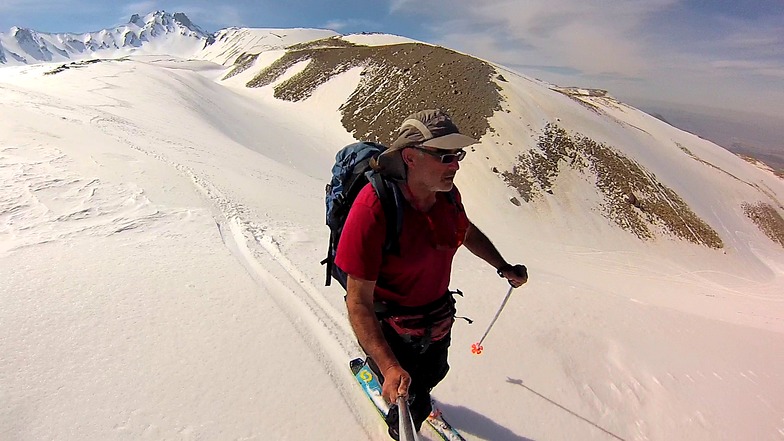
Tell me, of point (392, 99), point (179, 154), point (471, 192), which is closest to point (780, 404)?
point (179, 154)

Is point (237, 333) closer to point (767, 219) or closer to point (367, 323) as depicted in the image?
point (367, 323)

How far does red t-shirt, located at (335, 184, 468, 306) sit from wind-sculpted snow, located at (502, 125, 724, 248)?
18.7m

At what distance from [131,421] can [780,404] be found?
24.0 ft

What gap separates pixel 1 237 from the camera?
5484 mm

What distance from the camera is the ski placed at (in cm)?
357

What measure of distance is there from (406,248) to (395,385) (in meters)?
0.74

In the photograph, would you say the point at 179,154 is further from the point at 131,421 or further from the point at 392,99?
the point at 392,99

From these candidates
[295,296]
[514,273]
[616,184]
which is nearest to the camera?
[514,273]

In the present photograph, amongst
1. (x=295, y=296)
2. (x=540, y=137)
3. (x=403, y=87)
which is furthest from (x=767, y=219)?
(x=295, y=296)

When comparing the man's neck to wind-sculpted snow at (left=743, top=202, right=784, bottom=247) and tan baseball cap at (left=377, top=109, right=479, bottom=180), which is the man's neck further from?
wind-sculpted snow at (left=743, top=202, right=784, bottom=247)

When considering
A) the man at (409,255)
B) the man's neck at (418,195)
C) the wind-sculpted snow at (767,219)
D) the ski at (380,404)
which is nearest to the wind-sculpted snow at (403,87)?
the wind-sculpted snow at (767,219)

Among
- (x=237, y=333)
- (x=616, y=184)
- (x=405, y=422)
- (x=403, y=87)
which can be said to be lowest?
(x=616, y=184)

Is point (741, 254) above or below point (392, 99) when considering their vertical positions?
below

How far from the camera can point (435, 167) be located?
228cm
